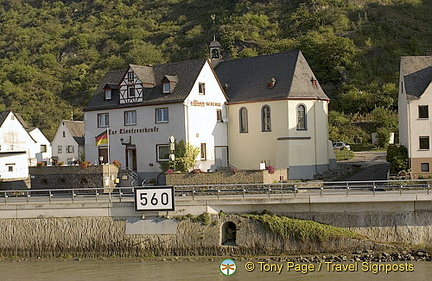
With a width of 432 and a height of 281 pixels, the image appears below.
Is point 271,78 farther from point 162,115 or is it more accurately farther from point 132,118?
point 132,118

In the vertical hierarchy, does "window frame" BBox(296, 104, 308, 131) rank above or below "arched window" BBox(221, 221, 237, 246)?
above

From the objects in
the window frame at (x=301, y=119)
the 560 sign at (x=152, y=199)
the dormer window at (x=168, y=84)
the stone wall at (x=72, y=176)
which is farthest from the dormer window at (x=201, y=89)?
the 560 sign at (x=152, y=199)

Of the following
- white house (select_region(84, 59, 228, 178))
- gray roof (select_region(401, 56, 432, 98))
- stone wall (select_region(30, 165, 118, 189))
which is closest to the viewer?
gray roof (select_region(401, 56, 432, 98))

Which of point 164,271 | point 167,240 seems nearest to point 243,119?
point 167,240

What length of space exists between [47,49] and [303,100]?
277ft

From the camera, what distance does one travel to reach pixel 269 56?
5075cm

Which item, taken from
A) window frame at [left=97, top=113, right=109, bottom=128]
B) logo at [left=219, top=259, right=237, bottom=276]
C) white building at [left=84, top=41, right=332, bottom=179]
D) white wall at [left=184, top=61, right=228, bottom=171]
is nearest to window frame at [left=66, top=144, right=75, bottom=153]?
window frame at [left=97, top=113, right=109, bottom=128]

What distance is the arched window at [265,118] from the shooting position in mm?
47719

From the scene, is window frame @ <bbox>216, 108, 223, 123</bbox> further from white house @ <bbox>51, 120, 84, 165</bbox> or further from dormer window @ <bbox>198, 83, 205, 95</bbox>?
white house @ <bbox>51, 120, 84, 165</bbox>

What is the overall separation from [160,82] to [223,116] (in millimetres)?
5269

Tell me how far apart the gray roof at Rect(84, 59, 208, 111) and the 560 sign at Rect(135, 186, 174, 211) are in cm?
1282

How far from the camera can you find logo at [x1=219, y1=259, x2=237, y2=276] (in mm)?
30986

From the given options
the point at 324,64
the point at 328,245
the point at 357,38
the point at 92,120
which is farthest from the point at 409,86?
the point at 357,38

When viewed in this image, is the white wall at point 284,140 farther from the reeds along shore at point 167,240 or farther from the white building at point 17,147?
the white building at point 17,147
